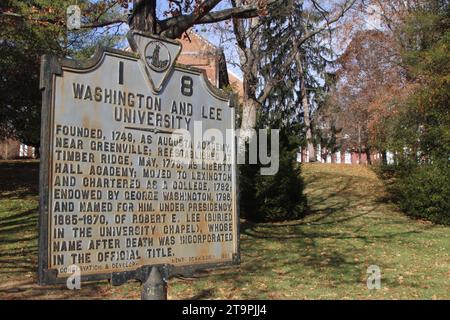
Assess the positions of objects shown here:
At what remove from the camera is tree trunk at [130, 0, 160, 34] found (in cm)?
707

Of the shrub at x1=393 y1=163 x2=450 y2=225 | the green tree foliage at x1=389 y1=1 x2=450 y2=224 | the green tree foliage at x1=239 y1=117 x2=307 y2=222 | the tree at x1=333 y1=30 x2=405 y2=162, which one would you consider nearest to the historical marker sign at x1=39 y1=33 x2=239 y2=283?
the green tree foliage at x1=239 y1=117 x2=307 y2=222

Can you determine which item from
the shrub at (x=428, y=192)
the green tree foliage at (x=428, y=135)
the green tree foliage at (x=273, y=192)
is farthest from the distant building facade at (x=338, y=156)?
the shrub at (x=428, y=192)

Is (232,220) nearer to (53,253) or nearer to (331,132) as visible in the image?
(53,253)

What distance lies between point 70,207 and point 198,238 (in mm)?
1306

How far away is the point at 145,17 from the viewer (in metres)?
7.12

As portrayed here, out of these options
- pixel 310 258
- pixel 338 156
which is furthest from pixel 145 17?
pixel 338 156

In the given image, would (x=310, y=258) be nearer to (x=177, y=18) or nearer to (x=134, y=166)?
(x=177, y=18)

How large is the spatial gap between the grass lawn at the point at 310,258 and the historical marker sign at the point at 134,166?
3483mm

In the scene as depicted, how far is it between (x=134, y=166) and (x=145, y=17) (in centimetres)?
329

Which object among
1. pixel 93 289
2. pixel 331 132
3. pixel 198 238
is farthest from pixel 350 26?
pixel 198 238

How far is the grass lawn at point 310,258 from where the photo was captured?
27.3 feet

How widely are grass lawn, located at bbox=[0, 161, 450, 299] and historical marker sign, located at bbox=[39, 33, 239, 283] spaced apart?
348 cm

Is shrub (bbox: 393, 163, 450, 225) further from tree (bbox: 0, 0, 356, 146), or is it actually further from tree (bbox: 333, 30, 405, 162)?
tree (bbox: 333, 30, 405, 162)

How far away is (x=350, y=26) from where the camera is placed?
114 ft
